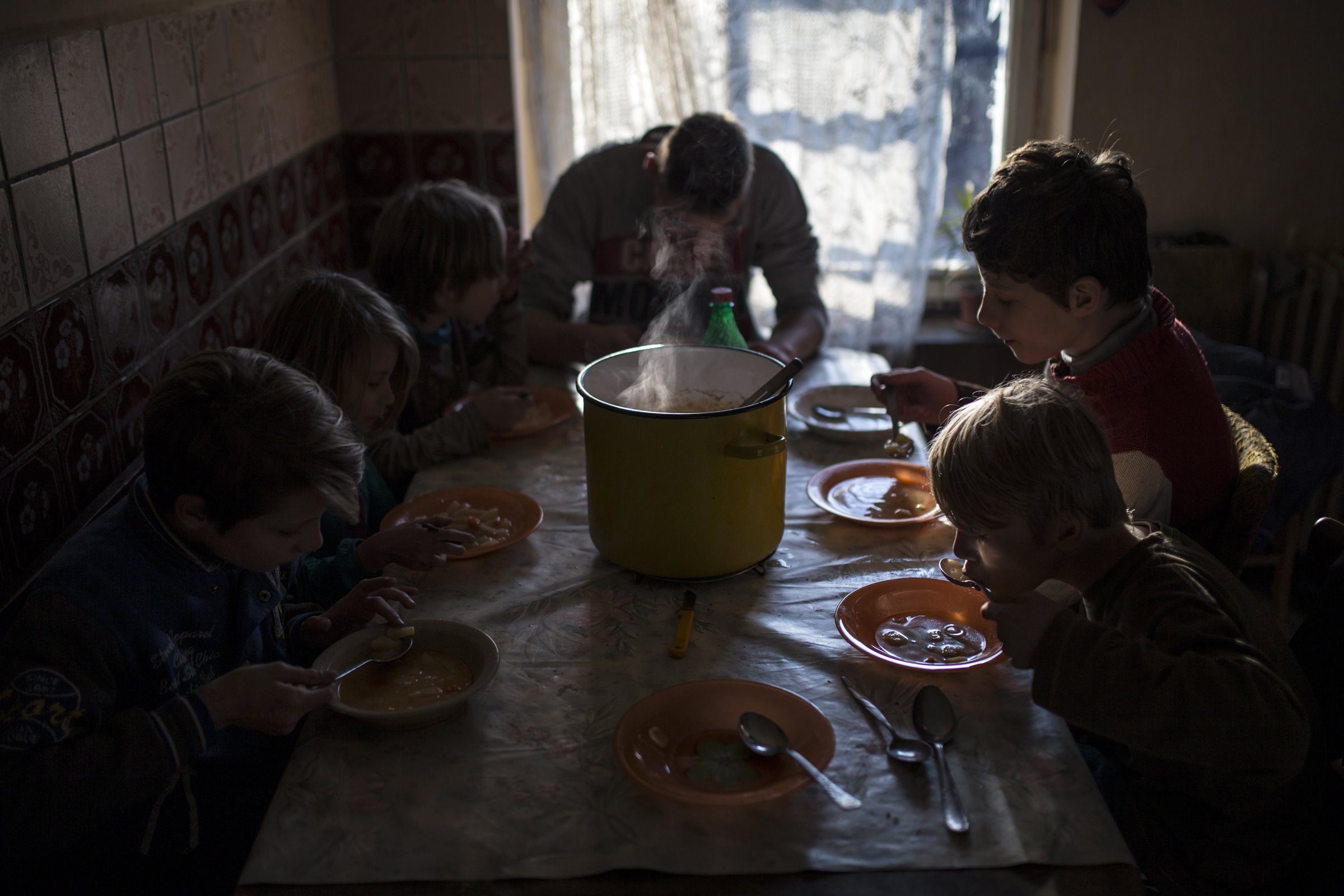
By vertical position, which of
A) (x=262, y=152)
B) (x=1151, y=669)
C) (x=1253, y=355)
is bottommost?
(x=1253, y=355)

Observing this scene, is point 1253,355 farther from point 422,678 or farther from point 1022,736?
point 422,678

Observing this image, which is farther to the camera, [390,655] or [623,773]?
[390,655]

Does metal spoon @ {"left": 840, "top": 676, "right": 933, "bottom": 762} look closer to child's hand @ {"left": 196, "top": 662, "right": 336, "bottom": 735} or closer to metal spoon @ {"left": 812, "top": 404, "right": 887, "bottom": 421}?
child's hand @ {"left": 196, "top": 662, "right": 336, "bottom": 735}

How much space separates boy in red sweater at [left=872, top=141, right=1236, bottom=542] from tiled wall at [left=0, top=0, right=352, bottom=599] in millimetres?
1397

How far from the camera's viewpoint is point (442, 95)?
2.99 m

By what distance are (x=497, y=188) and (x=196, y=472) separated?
2.12m

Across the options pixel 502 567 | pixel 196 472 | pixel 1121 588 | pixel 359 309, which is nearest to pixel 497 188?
pixel 359 309

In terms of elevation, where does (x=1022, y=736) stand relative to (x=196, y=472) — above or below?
below

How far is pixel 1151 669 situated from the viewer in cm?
101

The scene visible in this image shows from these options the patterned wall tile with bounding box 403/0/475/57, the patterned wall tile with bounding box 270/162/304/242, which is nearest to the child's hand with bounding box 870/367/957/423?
the patterned wall tile with bounding box 270/162/304/242

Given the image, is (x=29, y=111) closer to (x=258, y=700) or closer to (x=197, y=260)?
(x=197, y=260)

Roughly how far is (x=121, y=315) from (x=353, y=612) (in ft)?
2.54

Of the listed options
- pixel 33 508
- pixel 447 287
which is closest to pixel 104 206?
pixel 33 508

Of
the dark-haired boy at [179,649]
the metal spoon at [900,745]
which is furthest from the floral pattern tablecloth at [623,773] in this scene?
the dark-haired boy at [179,649]
